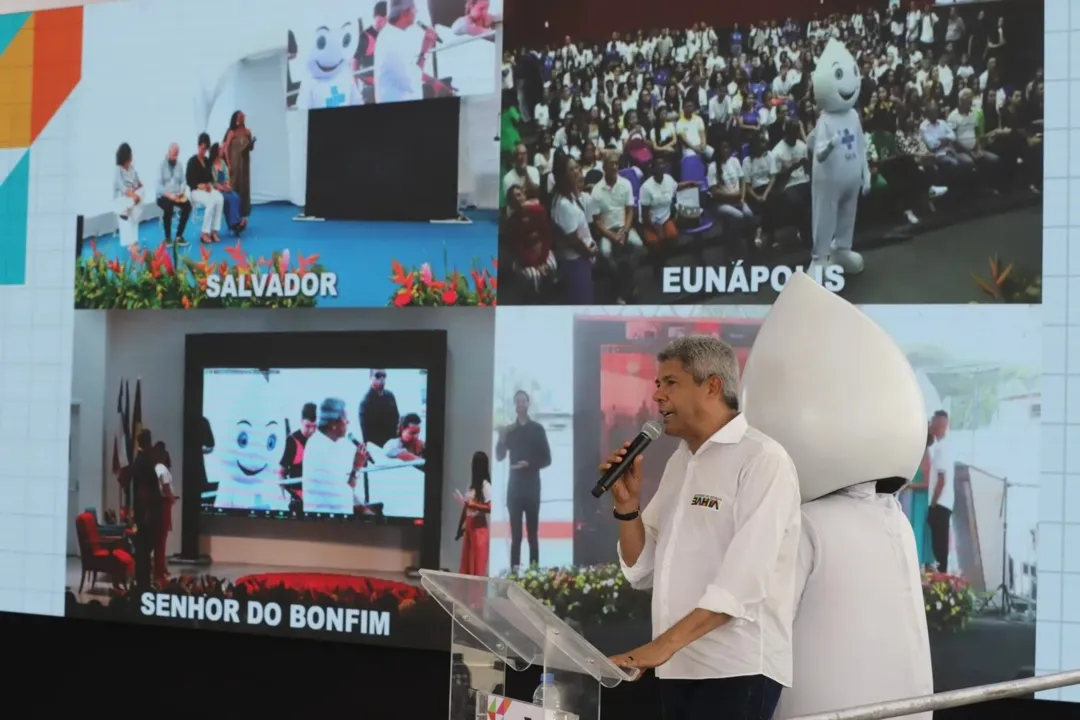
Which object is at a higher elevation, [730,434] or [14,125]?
[14,125]

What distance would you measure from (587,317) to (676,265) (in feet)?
1.34

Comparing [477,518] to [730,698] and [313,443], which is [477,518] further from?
[730,698]

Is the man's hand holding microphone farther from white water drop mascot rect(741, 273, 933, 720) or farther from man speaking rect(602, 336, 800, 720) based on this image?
white water drop mascot rect(741, 273, 933, 720)

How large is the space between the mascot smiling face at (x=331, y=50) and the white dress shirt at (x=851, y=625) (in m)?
3.25

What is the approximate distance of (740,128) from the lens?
15.4ft

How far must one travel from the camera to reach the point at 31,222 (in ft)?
19.0

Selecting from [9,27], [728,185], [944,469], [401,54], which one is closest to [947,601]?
[944,469]

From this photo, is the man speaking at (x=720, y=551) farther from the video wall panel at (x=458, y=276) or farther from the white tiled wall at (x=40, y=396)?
the white tiled wall at (x=40, y=396)

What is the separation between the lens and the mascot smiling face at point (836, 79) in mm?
4555

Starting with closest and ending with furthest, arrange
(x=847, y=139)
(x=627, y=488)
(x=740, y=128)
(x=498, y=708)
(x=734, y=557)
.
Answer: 1. (x=498, y=708)
2. (x=734, y=557)
3. (x=627, y=488)
4. (x=847, y=139)
5. (x=740, y=128)

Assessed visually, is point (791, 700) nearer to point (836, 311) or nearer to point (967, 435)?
point (836, 311)

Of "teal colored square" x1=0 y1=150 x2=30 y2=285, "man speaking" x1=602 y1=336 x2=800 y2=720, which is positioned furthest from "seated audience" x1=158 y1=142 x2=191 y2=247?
"man speaking" x1=602 y1=336 x2=800 y2=720

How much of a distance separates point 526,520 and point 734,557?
234 cm

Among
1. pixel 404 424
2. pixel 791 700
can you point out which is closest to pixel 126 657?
pixel 404 424
